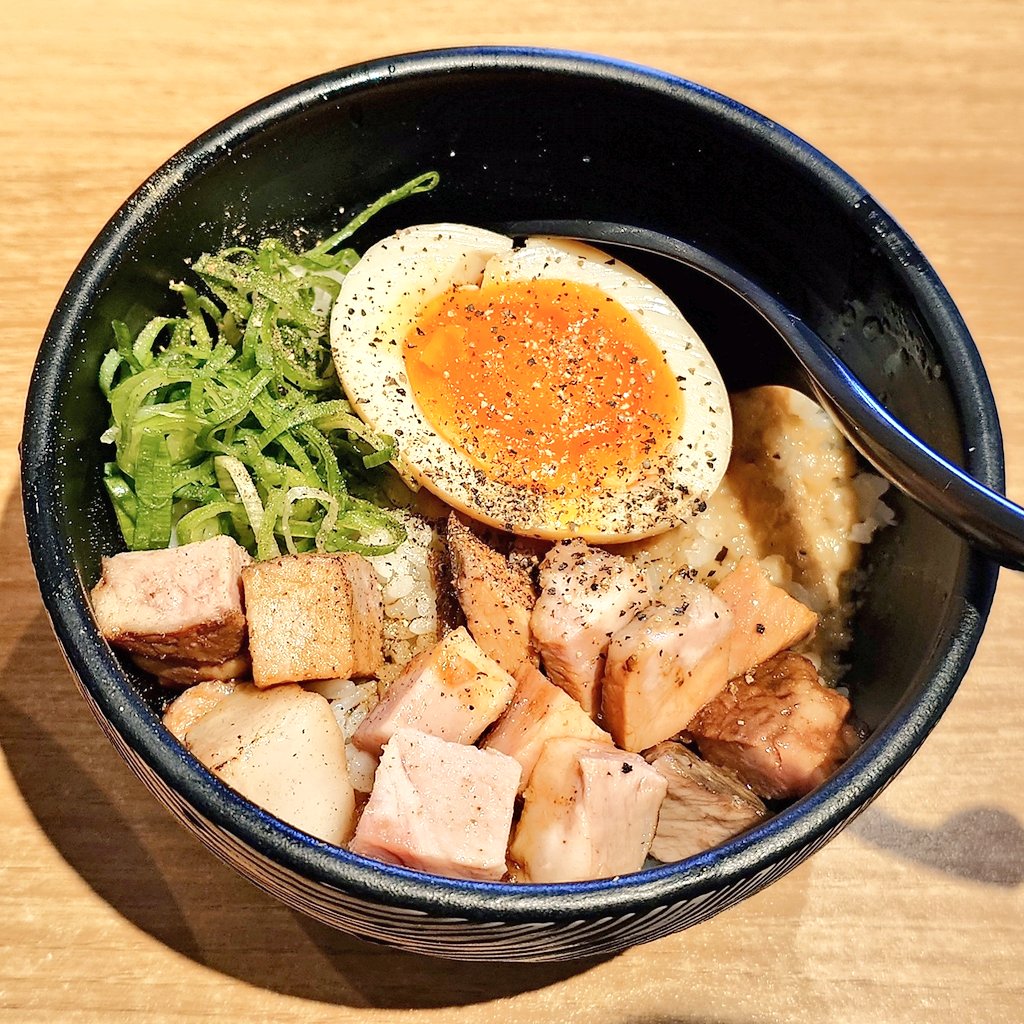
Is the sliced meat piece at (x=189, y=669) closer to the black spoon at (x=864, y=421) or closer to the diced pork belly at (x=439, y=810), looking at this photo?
the diced pork belly at (x=439, y=810)

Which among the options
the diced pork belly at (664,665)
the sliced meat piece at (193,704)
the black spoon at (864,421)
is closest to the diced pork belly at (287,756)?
the sliced meat piece at (193,704)

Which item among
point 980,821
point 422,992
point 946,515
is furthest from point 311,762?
point 980,821

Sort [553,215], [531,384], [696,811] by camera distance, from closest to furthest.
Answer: [696,811] < [531,384] < [553,215]

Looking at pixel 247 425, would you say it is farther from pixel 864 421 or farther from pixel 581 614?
pixel 864 421

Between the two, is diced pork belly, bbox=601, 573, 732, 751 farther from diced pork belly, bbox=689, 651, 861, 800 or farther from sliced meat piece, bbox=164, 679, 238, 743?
sliced meat piece, bbox=164, 679, 238, 743

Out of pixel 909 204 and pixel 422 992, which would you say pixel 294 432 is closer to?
pixel 422 992

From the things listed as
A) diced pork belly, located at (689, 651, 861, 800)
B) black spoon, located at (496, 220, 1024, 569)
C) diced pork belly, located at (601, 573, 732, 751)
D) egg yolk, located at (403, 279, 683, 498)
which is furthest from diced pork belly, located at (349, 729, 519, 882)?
black spoon, located at (496, 220, 1024, 569)

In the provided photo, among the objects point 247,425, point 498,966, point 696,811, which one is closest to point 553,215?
point 247,425
